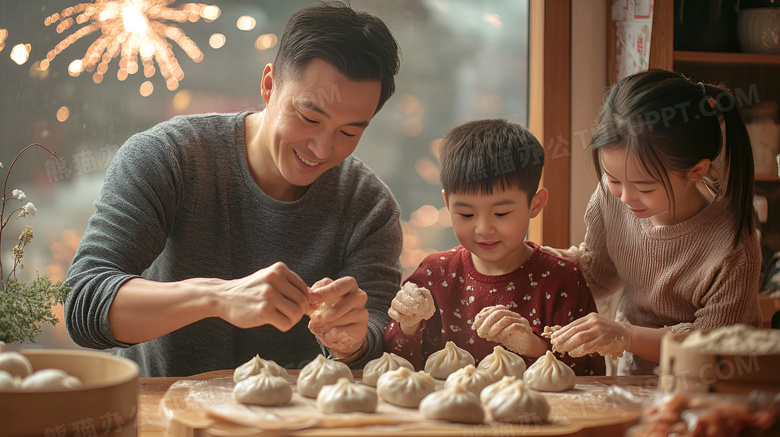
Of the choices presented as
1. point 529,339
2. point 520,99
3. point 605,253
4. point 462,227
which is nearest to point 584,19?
point 520,99

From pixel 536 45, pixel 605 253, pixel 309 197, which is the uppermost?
pixel 536 45

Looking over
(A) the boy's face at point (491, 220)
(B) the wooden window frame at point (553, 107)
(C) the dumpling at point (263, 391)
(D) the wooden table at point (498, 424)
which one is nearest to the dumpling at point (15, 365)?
(D) the wooden table at point (498, 424)

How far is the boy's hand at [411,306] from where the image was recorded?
1407 millimetres

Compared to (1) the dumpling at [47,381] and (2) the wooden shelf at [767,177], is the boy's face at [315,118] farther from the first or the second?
(2) the wooden shelf at [767,177]

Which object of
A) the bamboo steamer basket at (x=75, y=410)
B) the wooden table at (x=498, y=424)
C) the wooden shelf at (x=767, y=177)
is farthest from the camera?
the wooden shelf at (x=767, y=177)

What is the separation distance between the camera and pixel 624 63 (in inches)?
96.0

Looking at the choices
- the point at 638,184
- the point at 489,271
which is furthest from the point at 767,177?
the point at 489,271

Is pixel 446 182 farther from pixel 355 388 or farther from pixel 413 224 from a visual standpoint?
pixel 413 224

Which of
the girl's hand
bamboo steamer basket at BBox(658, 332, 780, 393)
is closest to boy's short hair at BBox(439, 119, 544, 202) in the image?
the girl's hand

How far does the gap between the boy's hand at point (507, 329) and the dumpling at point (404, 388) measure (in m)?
0.28

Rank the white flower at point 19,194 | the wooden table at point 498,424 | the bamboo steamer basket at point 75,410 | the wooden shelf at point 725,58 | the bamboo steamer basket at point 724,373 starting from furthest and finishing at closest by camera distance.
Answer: the wooden shelf at point 725,58, the white flower at point 19,194, the wooden table at point 498,424, the bamboo steamer basket at point 724,373, the bamboo steamer basket at point 75,410

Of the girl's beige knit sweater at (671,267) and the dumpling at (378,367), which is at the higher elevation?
the girl's beige knit sweater at (671,267)

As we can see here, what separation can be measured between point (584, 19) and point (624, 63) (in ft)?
0.81

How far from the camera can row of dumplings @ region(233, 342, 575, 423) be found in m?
0.97
